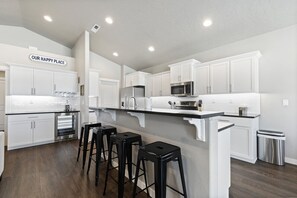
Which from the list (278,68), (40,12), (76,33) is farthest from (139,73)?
(278,68)

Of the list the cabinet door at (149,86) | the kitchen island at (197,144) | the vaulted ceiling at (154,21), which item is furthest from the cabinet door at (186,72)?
the kitchen island at (197,144)

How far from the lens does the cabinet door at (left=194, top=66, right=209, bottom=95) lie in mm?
4012

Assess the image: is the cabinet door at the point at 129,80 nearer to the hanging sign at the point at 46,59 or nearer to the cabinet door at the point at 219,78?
the hanging sign at the point at 46,59

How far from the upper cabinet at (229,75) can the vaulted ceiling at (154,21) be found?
0.58m

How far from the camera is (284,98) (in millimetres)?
2988

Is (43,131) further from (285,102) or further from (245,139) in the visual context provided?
(285,102)

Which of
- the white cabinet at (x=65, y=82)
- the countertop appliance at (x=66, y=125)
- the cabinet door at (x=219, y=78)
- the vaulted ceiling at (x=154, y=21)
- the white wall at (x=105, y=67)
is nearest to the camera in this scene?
the vaulted ceiling at (x=154, y=21)

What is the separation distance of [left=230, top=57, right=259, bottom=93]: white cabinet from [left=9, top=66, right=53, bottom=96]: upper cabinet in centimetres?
534

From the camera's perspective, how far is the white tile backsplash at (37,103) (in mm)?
4258

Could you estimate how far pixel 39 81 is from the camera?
4.46 meters

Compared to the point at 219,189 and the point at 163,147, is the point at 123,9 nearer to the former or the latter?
the point at 163,147

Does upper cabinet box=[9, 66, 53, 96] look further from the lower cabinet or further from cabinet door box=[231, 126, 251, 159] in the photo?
cabinet door box=[231, 126, 251, 159]

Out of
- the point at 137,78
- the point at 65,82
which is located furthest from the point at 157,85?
the point at 65,82

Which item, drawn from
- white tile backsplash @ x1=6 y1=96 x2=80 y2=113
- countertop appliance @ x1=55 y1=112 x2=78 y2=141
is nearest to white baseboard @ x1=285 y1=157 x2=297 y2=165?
countertop appliance @ x1=55 y1=112 x2=78 y2=141
